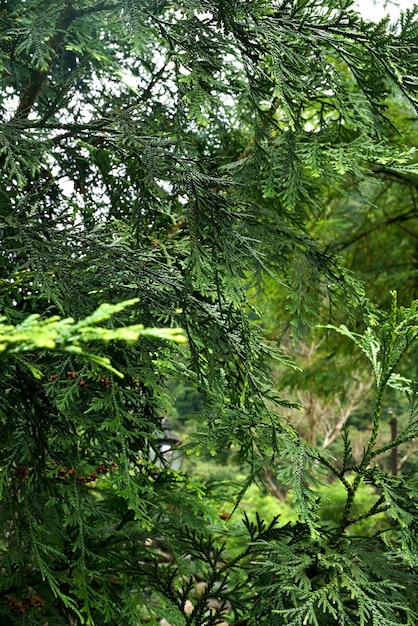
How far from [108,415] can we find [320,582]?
956mm

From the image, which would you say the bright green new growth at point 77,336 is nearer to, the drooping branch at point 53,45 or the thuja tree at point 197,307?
the thuja tree at point 197,307

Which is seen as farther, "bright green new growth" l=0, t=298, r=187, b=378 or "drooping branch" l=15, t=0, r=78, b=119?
"drooping branch" l=15, t=0, r=78, b=119

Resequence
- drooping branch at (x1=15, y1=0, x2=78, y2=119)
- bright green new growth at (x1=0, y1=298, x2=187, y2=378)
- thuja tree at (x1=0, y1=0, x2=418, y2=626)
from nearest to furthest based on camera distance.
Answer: bright green new growth at (x1=0, y1=298, x2=187, y2=378)
thuja tree at (x1=0, y1=0, x2=418, y2=626)
drooping branch at (x1=15, y1=0, x2=78, y2=119)

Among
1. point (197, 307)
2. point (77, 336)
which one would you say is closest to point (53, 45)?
point (197, 307)

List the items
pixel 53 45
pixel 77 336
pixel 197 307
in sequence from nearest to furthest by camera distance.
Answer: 1. pixel 77 336
2. pixel 197 307
3. pixel 53 45

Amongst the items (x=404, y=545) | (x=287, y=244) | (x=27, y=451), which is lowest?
(x=27, y=451)

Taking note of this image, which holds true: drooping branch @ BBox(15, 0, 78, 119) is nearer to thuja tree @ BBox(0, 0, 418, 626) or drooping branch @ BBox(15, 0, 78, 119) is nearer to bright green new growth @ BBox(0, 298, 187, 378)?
thuja tree @ BBox(0, 0, 418, 626)

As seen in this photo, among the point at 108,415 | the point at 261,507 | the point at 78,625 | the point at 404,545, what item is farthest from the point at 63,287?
the point at 261,507

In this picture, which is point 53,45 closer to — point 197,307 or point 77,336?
point 197,307

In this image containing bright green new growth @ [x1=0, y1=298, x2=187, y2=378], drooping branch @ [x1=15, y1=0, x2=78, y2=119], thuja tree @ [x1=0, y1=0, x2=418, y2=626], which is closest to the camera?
bright green new growth @ [x1=0, y1=298, x2=187, y2=378]

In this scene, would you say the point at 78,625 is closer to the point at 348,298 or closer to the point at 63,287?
the point at 63,287

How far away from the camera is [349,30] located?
1958mm

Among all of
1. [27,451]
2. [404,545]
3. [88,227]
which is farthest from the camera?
[88,227]

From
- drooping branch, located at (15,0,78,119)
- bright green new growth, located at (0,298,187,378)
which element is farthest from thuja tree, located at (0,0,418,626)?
bright green new growth, located at (0,298,187,378)
